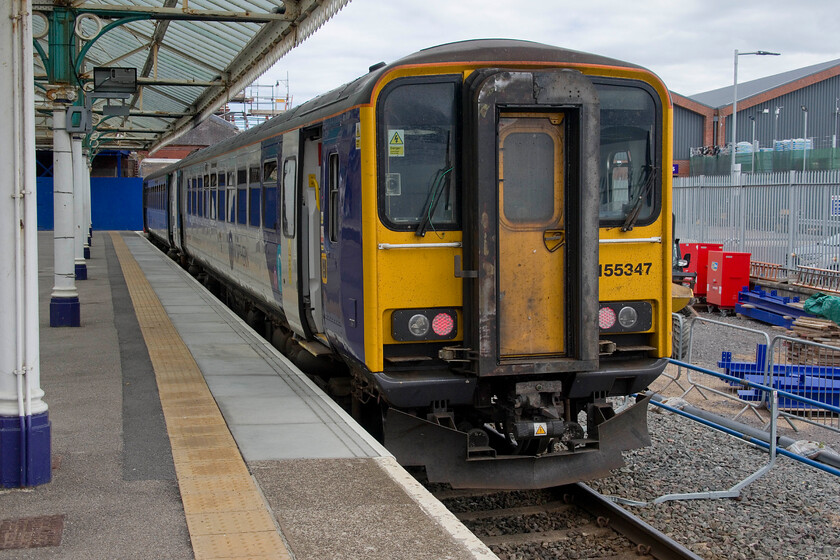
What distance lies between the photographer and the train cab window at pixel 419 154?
19.9 ft

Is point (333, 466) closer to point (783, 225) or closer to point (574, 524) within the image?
point (574, 524)

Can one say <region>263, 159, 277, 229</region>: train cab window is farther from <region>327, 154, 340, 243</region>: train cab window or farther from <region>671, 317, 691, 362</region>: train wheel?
<region>671, 317, 691, 362</region>: train wheel


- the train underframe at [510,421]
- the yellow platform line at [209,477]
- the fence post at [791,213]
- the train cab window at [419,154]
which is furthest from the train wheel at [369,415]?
the fence post at [791,213]

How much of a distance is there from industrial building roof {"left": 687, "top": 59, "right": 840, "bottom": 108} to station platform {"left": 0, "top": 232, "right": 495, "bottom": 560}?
153 feet

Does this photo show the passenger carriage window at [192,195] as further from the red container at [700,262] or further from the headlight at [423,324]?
the headlight at [423,324]

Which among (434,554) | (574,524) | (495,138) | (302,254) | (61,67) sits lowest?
(574,524)

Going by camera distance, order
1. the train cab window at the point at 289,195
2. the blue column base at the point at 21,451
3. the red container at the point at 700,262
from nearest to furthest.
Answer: the blue column base at the point at 21,451, the train cab window at the point at 289,195, the red container at the point at 700,262

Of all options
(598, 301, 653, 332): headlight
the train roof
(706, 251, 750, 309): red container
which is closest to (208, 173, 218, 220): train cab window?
the train roof

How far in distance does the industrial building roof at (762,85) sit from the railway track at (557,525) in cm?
4703

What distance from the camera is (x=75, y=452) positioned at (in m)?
6.11

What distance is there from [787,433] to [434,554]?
21.3 feet

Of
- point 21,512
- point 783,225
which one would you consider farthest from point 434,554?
point 783,225

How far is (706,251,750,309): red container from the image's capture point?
2066 centimetres

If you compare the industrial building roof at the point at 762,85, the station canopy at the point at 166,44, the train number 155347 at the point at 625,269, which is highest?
the industrial building roof at the point at 762,85
